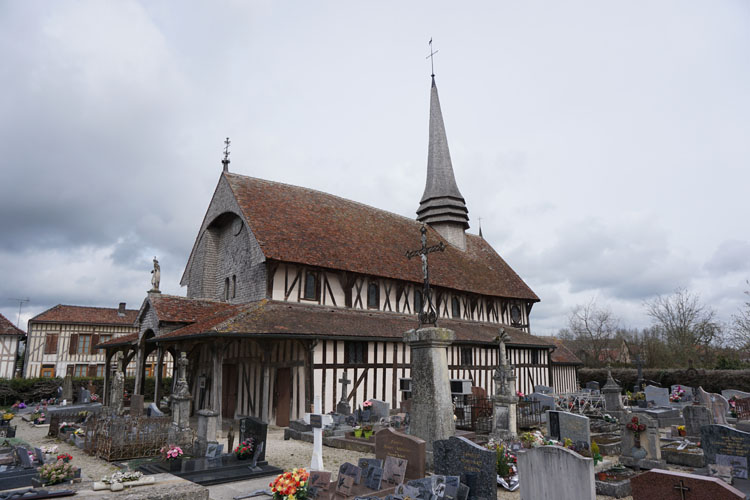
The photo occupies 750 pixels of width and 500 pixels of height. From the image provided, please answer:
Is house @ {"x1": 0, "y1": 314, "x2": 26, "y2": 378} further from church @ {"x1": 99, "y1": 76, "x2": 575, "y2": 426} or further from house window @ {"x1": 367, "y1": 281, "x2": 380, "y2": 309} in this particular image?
house window @ {"x1": 367, "y1": 281, "x2": 380, "y2": 309}

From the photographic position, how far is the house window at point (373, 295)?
67.1ft

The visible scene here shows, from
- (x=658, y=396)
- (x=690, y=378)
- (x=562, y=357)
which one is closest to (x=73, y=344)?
(x=562, y=357)

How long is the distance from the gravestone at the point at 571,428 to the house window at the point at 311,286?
1010 cm

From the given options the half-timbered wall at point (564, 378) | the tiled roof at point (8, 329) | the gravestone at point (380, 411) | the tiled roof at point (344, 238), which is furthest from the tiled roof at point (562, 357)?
the tiled roof at point (8, 329)

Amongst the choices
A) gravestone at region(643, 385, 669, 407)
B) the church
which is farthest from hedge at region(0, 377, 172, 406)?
gravestone at region(643, 385, 669, 407)

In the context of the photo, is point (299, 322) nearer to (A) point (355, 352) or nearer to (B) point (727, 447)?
(A) point (355, 352)

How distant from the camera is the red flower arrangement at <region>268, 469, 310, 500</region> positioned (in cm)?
696

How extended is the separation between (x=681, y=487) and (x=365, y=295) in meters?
15.6

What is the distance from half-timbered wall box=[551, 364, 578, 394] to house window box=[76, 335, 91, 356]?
110ft

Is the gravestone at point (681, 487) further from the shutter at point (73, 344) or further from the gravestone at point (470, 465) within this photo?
the shutter at point (73, 344)

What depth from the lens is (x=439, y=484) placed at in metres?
6.41

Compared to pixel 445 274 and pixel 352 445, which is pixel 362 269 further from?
pixel 352 445

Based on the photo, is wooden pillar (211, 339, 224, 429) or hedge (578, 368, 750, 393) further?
hedge (578, 368, 750, 393)

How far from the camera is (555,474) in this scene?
6.04 metres
